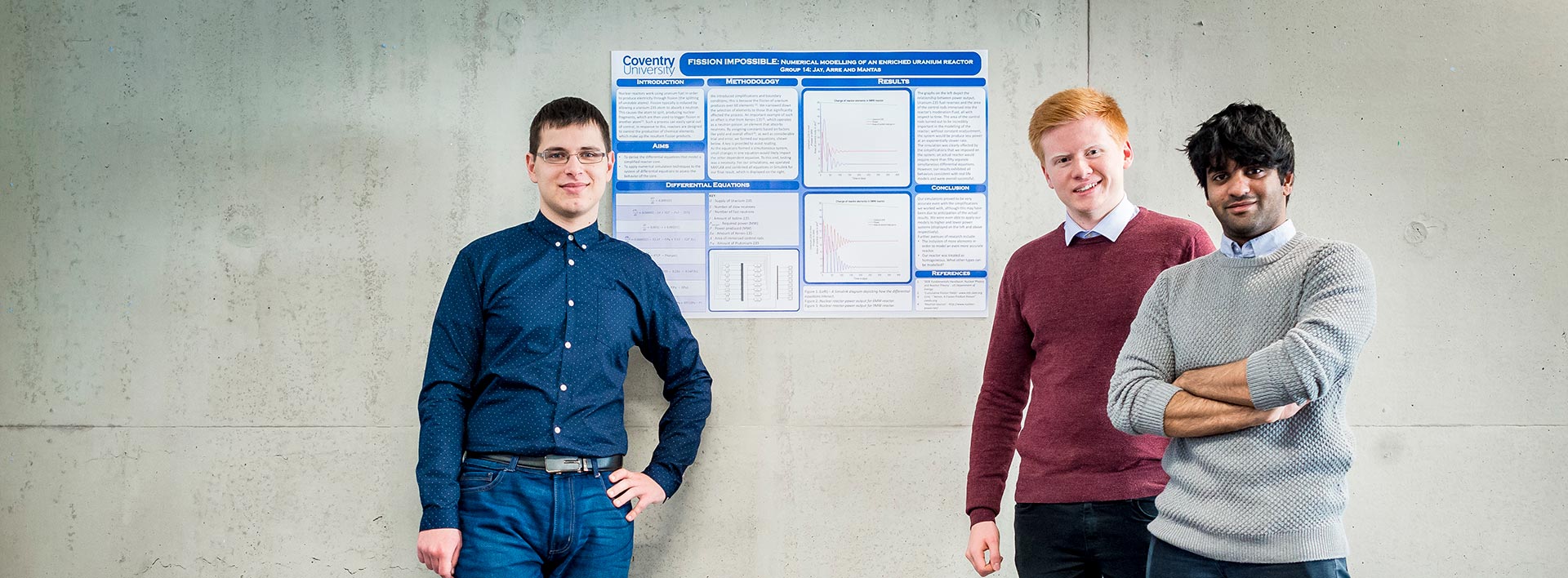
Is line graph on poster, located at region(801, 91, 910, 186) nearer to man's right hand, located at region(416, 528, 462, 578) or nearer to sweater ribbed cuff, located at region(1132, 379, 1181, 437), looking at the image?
sweater ribbed cuff, located at region(1132, 379, 1181, 437)

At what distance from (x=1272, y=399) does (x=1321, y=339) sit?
0.37 feet

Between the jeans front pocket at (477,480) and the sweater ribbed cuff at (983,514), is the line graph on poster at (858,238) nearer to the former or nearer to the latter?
the sweater ribbed cuff at (983,514)

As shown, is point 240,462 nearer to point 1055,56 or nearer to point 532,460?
point 532,460

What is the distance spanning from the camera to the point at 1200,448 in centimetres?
146

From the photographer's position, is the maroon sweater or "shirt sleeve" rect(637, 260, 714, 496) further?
"shirt sleeve" rect(637, 260, 714, 496)

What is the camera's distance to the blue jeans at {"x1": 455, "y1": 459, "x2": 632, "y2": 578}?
1911 millimetres

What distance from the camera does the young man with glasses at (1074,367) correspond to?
1.74 meters

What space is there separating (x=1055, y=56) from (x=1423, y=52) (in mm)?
979

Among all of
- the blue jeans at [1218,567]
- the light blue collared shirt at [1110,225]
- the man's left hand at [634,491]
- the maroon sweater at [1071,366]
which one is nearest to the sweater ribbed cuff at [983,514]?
the maroon sweater at [1071,366]

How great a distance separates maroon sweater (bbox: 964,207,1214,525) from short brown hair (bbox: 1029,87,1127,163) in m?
0.19

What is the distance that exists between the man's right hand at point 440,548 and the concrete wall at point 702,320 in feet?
1.97

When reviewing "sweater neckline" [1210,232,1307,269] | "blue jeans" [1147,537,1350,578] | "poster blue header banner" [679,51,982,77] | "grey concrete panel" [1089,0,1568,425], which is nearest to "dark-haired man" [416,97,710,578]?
"poster blue header banner" [679,51,982,77]

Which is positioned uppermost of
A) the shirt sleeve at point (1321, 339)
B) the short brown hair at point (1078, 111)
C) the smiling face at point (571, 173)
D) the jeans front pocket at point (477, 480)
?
the short brown hair at point (1078, 111)

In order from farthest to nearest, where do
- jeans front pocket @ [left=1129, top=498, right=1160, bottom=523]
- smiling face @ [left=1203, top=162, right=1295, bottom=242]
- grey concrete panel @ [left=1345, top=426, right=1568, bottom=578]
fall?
grey concrete panel @ [left=1345, top=426, right=1568, bottom=578] < jeans front pocket @ [left=1129, top=498, right=1160, bottom=523] < smiling face @ [left=1203, top=162, right=1295, bottom=242]
